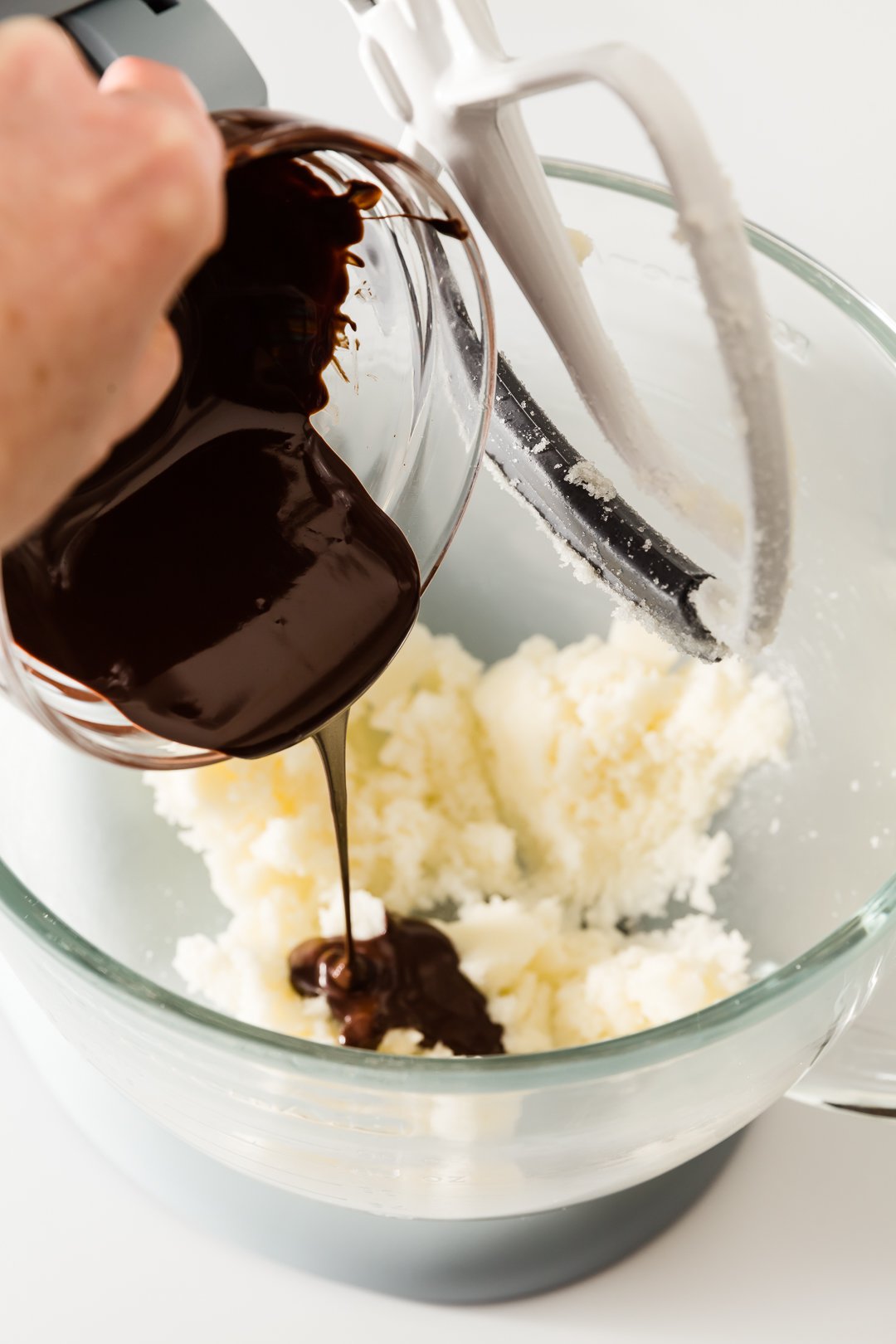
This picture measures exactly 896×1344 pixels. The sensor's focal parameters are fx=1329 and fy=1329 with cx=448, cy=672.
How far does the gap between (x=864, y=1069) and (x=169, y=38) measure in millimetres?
680

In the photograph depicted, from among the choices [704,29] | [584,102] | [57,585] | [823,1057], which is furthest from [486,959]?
[704,29]

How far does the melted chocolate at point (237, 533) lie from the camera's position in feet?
1.78

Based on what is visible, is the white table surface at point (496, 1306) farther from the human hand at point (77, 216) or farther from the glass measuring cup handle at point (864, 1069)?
the human hand at point (77, 216)

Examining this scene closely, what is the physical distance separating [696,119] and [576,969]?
0.58 metres

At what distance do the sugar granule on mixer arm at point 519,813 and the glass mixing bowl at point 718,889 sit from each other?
0.03 m

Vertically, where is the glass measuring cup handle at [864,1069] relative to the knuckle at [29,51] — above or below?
below

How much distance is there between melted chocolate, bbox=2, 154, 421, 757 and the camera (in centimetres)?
54

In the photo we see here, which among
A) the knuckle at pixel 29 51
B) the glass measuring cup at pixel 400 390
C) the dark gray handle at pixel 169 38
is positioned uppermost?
the knuckle at pixel 29 51

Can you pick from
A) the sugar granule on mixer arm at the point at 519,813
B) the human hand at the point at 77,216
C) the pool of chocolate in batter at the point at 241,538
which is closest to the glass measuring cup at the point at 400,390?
the pool of chocolate in batter at the point at 241,538

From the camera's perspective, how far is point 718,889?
3.11ft

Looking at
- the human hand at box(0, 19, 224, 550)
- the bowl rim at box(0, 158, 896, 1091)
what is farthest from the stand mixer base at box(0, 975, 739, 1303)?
the human hand at box(0, 19, 224, 550)

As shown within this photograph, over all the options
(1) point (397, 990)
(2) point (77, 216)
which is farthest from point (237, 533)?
(1) point (397, 990)

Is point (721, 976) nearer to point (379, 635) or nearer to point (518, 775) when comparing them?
point (518, 775)

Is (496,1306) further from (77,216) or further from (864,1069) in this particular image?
(77,216)
